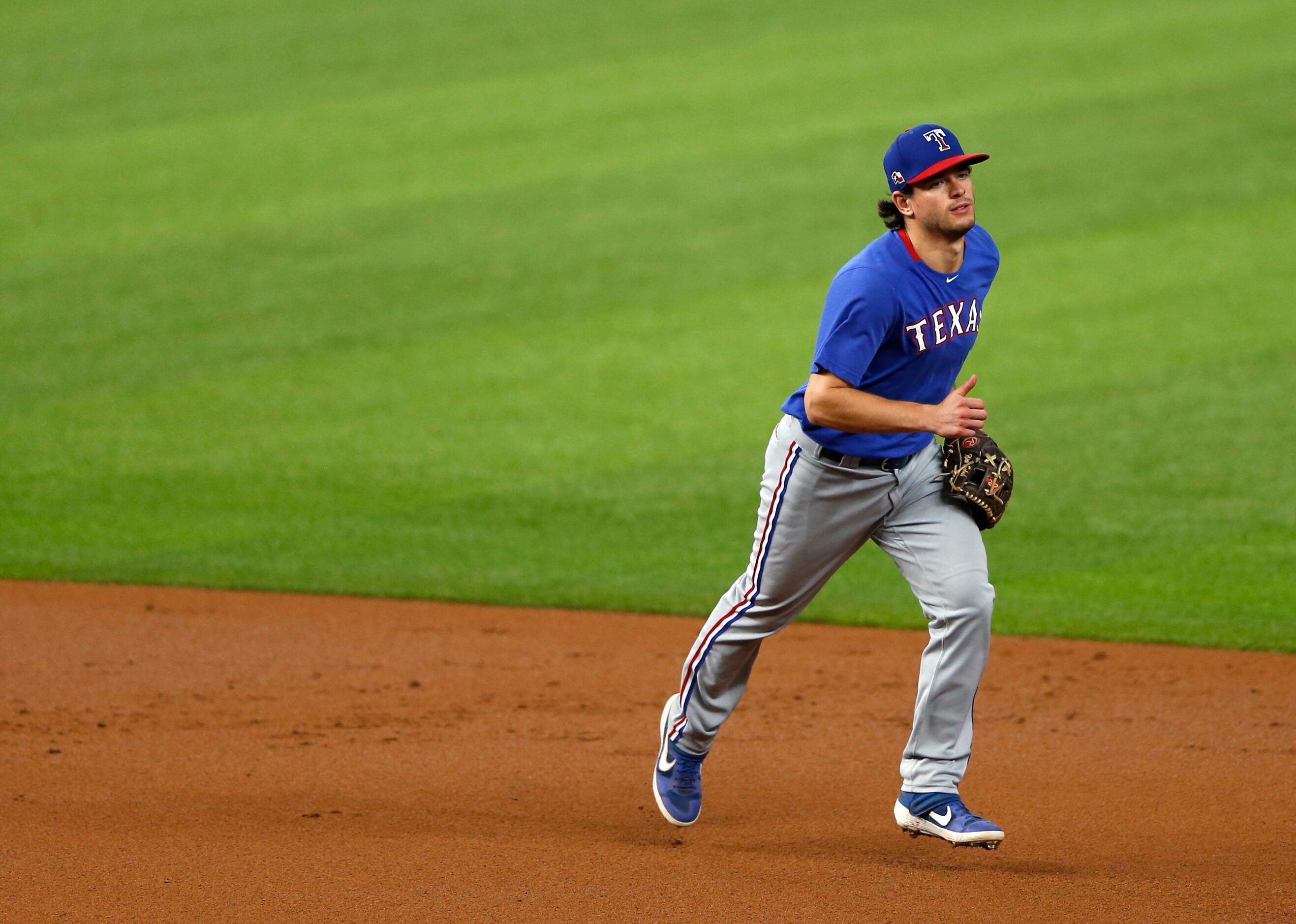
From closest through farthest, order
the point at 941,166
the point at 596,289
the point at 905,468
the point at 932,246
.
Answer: the point at 941,166 < the point at 932,246 < the point at 905,468 < the point at 596,289

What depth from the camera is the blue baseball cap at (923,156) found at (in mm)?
4074

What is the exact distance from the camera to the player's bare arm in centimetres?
395

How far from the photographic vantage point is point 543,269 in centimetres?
1234

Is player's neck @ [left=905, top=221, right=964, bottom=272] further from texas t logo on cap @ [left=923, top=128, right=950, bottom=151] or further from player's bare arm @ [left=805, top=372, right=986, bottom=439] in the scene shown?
player's bare arm @ [left=805, top=372, right=986, bottom=439]

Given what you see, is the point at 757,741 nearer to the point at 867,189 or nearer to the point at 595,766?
the point at 595,766

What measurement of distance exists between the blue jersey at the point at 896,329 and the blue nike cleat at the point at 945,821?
0.95m

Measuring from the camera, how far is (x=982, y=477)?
423 centimetres

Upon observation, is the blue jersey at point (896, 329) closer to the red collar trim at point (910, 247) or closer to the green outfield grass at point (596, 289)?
the red collar trim at point (910, 247)

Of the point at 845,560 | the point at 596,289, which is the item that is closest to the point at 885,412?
the point at 845,560

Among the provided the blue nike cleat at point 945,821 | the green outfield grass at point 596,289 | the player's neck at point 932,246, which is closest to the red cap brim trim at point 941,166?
the player's neck at point 932,246

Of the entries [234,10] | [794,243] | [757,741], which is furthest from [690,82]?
[757,741]

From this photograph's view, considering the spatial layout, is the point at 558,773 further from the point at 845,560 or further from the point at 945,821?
the point at 945,821

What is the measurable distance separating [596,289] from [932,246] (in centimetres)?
790

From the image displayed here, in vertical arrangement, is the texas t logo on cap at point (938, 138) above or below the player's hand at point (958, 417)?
above
